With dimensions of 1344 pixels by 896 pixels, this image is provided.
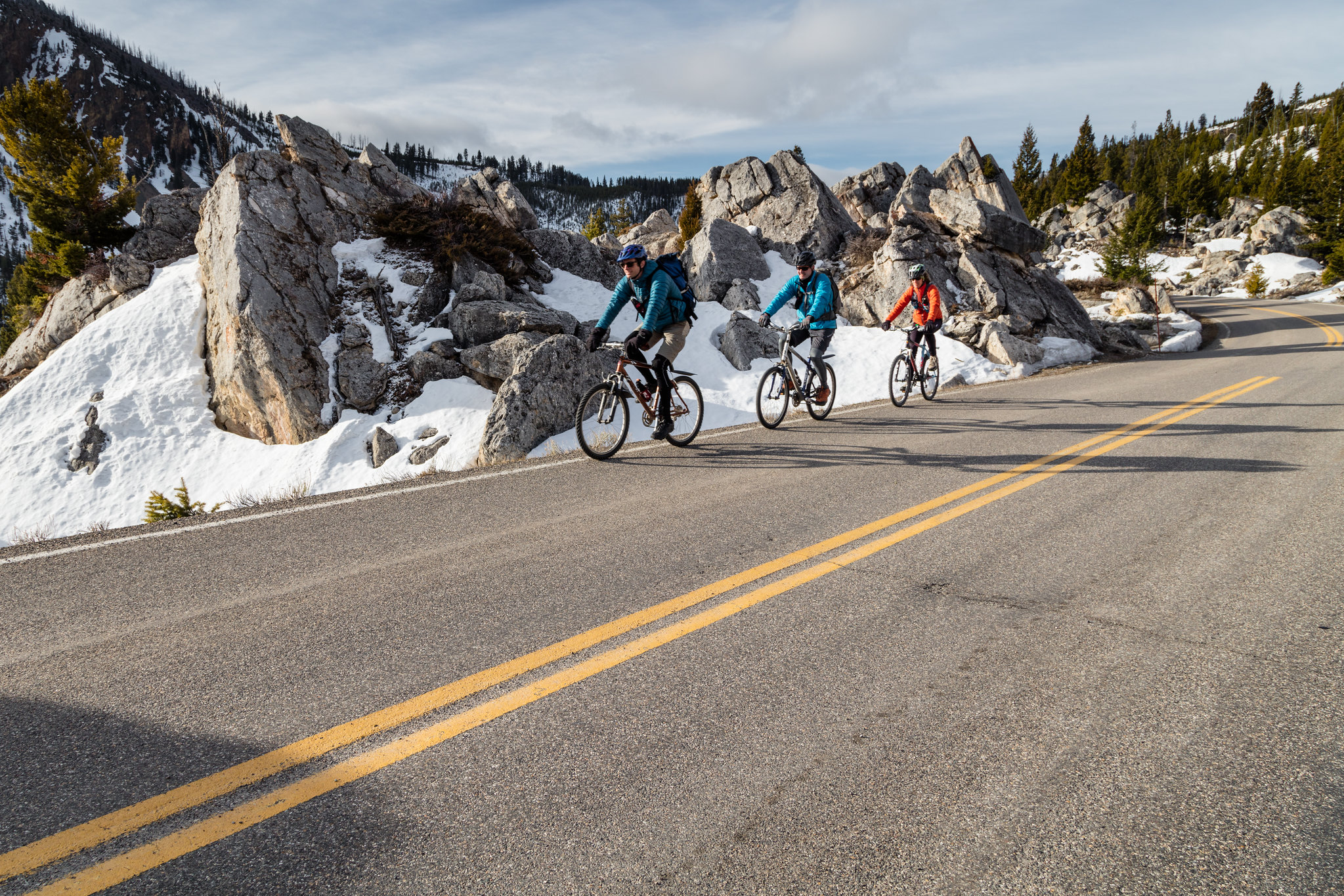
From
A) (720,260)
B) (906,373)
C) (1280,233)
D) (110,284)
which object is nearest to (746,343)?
(720,260)

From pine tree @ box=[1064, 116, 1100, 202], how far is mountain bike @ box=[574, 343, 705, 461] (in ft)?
359

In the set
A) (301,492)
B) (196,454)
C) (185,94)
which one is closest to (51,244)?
(196,454)

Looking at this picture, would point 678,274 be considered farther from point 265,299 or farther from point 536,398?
point 265,299

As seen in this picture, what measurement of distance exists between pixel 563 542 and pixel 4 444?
59.1ft

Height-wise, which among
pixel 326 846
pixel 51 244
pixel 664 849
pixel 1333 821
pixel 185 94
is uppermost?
pixel 185 94

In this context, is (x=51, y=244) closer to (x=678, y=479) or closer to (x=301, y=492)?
(x=301, y=492)

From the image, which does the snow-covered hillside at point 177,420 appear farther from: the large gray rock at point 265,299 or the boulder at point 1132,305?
the boulder at point 1132,305

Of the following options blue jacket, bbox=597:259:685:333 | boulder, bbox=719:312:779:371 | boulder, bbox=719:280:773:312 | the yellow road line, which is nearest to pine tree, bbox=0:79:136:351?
boulder, bbox=719:280:773:312

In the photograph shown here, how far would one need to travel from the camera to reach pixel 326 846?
196cm

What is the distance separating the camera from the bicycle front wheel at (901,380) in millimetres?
11391

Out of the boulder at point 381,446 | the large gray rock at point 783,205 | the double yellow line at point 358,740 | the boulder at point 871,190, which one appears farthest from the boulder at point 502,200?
the double yellow line at point 358,740

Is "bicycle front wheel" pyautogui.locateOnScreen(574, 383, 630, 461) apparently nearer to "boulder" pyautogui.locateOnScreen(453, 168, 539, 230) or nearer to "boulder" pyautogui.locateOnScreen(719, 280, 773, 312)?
"boulder" pyautogui.locateOnScreen(719, 280, 773, 312)

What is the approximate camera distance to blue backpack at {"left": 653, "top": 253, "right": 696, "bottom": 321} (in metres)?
7.68

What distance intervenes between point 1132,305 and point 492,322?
28.1 meters
